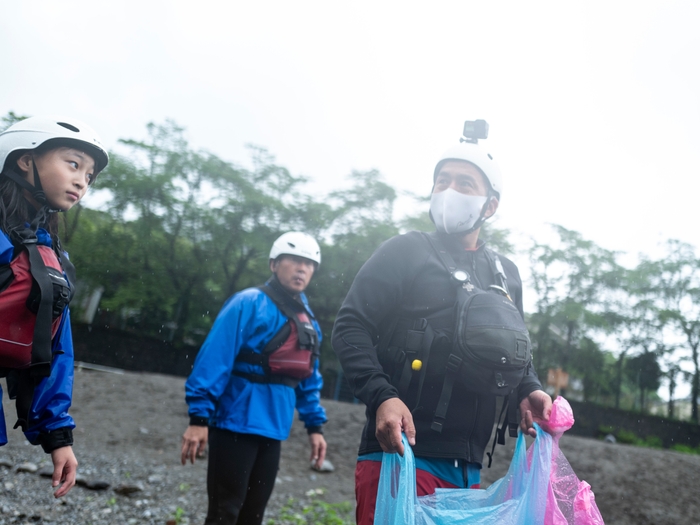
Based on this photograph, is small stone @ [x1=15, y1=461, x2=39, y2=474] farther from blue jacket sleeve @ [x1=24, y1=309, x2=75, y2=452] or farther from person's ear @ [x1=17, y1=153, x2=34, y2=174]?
person's ear @ [x1=17, y1=153, x2=34, y2=174]

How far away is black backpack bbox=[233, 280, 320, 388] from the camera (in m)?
3.90

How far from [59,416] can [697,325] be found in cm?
2295

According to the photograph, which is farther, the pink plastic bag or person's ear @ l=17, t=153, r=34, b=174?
person's ear @ l=17, t=153, r=34, b=174

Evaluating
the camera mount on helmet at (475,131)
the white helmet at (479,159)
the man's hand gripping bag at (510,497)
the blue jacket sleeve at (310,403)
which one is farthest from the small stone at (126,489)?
the camera mount on helmet at (475,131)

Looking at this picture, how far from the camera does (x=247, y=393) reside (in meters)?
3.80

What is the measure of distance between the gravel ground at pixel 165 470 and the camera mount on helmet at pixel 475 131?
455 cm

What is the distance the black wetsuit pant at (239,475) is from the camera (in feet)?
11.8

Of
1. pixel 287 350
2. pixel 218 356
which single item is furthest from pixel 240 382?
pixel 287 350

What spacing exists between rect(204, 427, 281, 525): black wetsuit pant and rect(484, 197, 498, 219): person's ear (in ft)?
6.67

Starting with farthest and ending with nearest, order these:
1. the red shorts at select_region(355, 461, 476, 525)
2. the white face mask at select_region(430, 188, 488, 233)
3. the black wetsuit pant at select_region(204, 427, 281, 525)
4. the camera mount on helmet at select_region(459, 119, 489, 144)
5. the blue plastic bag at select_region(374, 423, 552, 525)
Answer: the black wetsuit pant at select_region(204, 427, 281, 525), the camera mount on helmet at select_region(459, 119, 489, 144), the white face mask at select_region(430, 188, 488, 233), the red shorts at select_region(355, 461, 476, 525), the blue plastic bag at select_region(374, 423, 552, 525)

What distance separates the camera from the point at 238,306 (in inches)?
155

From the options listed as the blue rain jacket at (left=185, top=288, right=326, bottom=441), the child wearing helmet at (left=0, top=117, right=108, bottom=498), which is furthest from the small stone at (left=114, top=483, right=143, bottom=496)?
the child wearing helmet at (left=0, top=117, right=108, bottom=498)

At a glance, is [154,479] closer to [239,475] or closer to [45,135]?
[239,475]

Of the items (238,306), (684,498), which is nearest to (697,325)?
(684,498)
